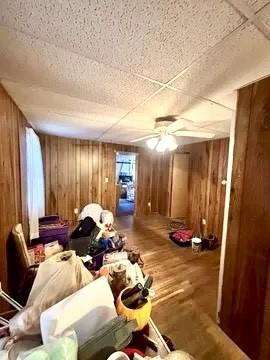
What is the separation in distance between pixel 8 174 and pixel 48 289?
110cm

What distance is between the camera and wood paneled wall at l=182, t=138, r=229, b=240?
11.4 ft

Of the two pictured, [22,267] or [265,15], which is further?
[22,267]

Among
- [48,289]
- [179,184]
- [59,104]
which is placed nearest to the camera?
[48,289]

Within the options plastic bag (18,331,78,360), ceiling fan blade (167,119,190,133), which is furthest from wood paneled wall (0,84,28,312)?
ceiling fan blade (167,119,190,133)

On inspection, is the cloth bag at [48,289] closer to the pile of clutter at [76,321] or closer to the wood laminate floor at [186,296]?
the pile of clutter at [76,321]

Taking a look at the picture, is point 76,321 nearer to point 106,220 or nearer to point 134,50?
point 134,50

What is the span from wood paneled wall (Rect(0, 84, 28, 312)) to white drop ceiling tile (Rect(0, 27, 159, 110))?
1.37 ft

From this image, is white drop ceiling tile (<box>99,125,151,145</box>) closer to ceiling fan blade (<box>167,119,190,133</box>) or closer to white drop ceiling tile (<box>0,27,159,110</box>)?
ceiling fan blade (<box>167,119,190,133</box>)

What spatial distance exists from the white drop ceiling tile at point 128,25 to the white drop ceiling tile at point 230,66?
0.08 m

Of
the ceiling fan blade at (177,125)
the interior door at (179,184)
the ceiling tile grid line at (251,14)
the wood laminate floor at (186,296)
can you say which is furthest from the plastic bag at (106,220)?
the ceiling tile grid line at (251,14)

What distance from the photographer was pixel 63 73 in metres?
1.25

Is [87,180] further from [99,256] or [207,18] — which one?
[207,18]

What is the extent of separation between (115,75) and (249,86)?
1.02 m

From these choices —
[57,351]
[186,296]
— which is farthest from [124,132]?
[57,351]
